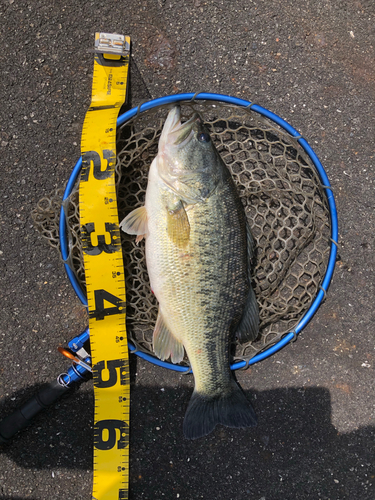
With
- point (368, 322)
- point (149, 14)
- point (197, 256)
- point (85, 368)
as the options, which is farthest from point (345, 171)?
point (85, 368)

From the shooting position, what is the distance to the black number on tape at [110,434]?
2479 millimetres

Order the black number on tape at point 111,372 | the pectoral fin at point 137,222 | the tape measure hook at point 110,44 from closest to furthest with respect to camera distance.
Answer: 1. the pectoral fin at point 137,222
2. the black number on tape at point 111,372
3. the tape measure hook at point 110,44

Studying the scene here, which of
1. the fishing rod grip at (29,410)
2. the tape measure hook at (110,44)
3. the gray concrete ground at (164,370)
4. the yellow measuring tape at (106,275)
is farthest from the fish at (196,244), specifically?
the fishing rod grip at (29,410)

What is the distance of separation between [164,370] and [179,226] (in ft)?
4.32

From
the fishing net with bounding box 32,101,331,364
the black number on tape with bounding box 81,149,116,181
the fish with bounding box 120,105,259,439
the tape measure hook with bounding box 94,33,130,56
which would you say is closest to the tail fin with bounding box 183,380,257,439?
the fish with bounding box 120,105,259,439

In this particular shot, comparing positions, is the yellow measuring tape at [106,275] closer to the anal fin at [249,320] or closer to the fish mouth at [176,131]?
the fish mouth at [176,131]

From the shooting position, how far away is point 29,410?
2420 millimetres

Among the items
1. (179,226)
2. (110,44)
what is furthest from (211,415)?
(110,44)

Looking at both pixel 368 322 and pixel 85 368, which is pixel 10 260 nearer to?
pixel 85 368

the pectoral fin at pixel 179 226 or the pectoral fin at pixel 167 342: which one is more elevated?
the pectoral fin at pixel 179 226

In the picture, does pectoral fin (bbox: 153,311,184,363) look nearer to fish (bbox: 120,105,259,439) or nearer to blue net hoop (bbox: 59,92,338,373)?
fish (bbox: 120,105,259,439)

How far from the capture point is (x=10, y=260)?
103 inches

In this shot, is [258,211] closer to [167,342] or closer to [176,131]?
[176,131]

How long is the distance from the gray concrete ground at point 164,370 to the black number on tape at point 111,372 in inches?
8.8
